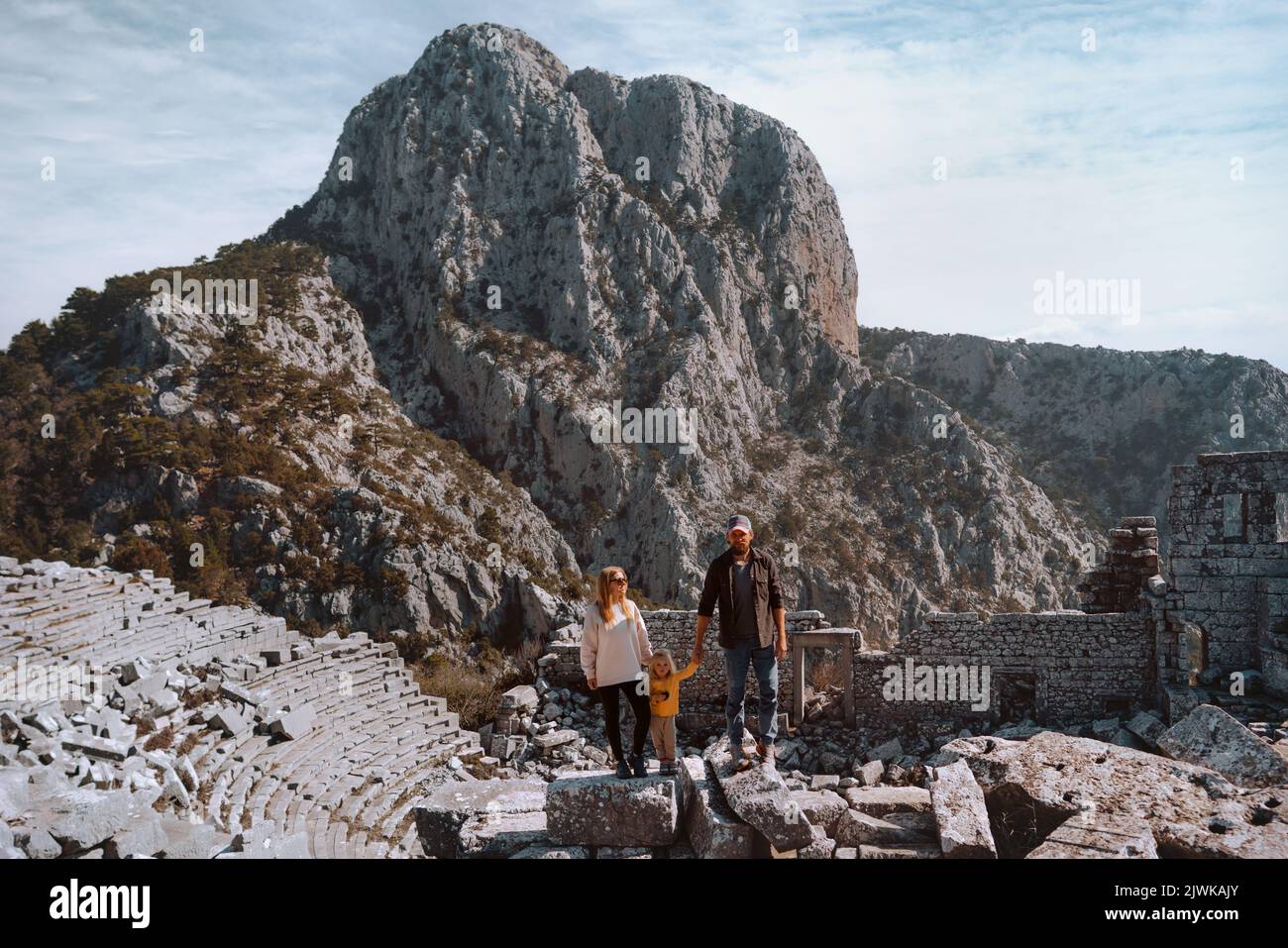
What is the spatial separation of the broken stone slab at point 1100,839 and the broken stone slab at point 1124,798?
19 centimetres

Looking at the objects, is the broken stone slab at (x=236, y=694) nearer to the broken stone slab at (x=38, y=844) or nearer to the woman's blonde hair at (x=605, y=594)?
the broken stone slab at (x=38, y=844)

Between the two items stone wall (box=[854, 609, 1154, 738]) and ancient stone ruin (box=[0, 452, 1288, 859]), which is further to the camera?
stone wall (box=[854, 609, 1154, 738])

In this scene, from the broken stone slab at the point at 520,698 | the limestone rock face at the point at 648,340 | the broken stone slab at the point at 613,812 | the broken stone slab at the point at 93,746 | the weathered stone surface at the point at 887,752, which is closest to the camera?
the broken stone slab at the point at 613,812

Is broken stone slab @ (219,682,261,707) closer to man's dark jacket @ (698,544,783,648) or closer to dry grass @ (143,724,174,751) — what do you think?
dry grass @ (143,724,174,751)

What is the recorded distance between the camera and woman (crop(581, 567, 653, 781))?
23.2 feet

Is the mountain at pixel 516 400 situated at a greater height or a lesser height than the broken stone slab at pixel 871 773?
greater

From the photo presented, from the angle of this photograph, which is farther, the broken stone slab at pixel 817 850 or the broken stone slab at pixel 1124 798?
the broken stone slab at pixel 1124 798

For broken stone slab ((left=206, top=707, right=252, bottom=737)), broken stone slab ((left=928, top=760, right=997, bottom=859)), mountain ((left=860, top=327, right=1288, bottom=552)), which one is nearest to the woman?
broken stone slab ((left=928, top=760, right=997, bottom=859))

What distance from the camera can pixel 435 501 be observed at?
133ft

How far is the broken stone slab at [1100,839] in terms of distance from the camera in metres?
6.80

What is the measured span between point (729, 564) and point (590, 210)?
2066 inches

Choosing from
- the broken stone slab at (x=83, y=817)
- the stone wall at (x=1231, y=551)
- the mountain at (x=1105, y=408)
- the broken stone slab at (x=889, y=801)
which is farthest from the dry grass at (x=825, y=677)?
the mountain at (x=1105, y=408)

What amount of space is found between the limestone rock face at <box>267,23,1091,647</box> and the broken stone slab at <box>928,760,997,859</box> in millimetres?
36845

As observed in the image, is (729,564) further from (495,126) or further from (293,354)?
(495,126)
